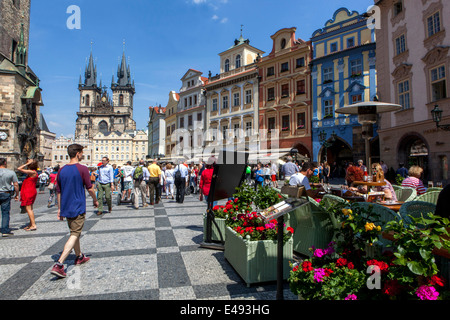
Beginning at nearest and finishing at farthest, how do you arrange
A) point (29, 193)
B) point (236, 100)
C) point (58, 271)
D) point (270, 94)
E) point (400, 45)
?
point (58, 271) → point (29, 193) → point (400, 45) → point (270, 94) → point (236, 100)

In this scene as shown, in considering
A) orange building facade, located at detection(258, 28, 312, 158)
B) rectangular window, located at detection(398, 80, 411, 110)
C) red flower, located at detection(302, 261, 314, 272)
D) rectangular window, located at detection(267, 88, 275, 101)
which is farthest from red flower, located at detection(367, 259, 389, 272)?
rectangular window, located at detection(267, 88, 275, 101)

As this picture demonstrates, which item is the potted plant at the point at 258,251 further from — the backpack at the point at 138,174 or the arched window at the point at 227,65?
the arched window at the point at 227,65

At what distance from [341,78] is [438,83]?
10.4m

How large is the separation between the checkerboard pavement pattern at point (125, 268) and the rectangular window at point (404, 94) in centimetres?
1604

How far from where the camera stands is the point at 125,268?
4.32m

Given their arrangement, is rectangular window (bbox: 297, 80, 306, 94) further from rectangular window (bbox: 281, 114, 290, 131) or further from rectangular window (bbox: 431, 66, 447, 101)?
rectangular window (bbox: 431, 66, 447, 101)

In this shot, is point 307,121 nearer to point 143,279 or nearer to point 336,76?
point 336,76

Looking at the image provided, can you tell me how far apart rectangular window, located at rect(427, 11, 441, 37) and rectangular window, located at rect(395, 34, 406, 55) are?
1.85m

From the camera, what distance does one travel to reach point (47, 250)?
5.30 meters

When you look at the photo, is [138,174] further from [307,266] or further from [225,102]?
[225,102]

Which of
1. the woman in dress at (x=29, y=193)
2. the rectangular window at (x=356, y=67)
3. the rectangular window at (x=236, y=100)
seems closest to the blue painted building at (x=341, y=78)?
the rectangular window at (x=356, y=67)

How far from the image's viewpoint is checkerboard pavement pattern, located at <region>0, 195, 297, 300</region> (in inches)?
136

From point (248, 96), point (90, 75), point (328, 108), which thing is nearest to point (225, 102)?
point (248, 96)

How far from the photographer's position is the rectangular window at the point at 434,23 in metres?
15.2
